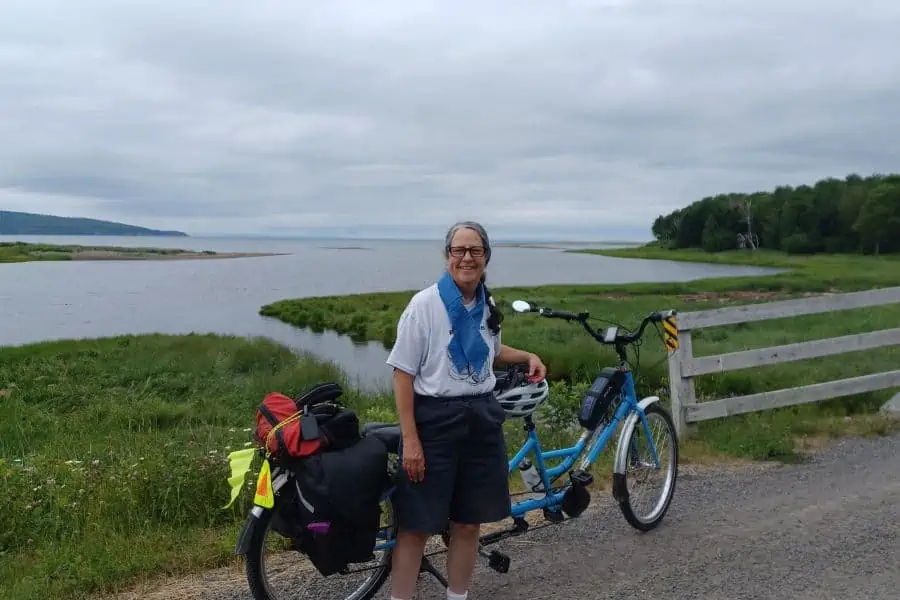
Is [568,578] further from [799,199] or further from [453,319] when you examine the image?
[799,199]

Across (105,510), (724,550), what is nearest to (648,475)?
(724,550)

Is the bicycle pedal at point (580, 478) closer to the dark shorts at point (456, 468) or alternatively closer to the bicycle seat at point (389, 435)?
the dark shorts at point (456, 468)

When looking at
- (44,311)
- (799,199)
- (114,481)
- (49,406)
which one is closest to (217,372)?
(49,406)

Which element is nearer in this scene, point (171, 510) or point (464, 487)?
point (464, 487)

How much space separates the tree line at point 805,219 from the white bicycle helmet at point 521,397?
93091 millimetres

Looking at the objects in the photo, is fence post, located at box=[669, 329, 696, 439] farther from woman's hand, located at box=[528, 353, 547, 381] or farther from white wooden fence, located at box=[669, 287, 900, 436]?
woman's hand, located at box=[528, 353, 547, 381]

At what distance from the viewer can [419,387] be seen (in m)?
→ 3.12

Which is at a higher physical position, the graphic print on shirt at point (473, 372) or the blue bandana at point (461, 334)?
the blue bandana at point (461, 334)

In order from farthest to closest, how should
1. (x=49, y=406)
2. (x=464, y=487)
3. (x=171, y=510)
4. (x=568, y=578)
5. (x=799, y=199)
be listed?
(x=799, y=199), (x=49, y=406), (x=171, y=510), (x=568, y=578), (x=464, y=487)

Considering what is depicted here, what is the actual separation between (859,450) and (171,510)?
5.52 meters

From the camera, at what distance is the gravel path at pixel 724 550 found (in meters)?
3.77

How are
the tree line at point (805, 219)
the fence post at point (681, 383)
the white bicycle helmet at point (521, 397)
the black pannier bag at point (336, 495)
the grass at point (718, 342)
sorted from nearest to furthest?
1. the black pannier bag at point (336, 495)
2. the white bicycle helmet at point (521, 397)
3. the fence post at point (681, 383)
4. the grass at point (718, 342)
5. the tree line at point (805, 219)

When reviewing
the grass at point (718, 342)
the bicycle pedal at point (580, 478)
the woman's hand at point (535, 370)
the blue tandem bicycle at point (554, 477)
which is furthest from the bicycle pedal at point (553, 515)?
the grass at point (718, 342)

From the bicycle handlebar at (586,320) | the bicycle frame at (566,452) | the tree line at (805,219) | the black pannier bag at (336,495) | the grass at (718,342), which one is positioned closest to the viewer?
the black pannier bag at (336,495)
